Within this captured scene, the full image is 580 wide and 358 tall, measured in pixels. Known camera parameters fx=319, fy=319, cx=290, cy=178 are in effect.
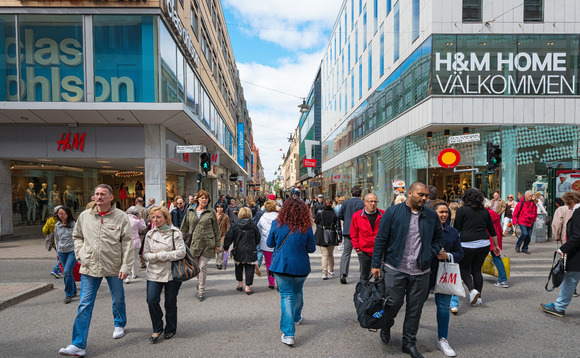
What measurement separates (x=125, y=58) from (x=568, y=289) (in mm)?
13415

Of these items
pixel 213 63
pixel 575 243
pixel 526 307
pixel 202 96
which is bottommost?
pixel 526 307

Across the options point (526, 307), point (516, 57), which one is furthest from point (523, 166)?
point (526, 307)

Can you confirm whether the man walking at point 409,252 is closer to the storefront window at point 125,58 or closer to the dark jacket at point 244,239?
the dark jacket at point 244,239

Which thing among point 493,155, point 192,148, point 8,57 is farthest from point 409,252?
point 8,57

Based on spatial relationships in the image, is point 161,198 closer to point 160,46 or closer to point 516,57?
point 160,46

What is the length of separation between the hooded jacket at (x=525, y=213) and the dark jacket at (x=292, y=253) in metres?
8.19

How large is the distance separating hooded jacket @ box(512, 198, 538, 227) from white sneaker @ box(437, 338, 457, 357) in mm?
7425

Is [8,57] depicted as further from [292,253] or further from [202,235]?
[292,253]

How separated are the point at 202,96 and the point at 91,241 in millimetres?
15197

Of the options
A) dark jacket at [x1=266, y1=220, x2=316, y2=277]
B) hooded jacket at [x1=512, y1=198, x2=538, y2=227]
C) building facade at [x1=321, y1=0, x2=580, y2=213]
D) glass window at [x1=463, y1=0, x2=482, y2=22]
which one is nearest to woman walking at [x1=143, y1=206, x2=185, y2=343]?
dark jacket at [x1=266, y1=220, x2=316, y2=277]

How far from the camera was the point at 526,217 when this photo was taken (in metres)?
9.05

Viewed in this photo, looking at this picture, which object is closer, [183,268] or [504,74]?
[183,268]

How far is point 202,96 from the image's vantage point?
1770 centimetres

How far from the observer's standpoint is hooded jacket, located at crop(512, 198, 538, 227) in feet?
29.7
